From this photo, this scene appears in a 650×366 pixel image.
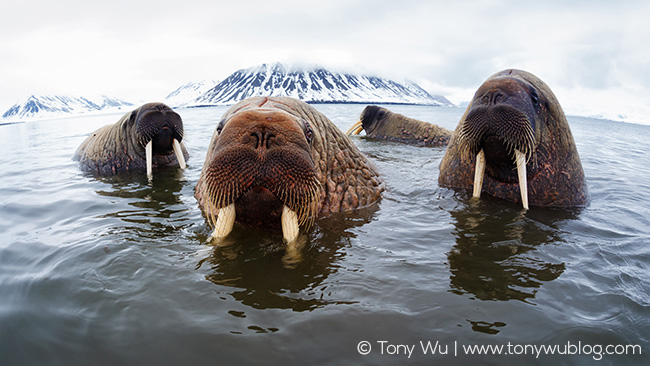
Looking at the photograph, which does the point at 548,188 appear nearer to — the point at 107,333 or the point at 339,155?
the point at 339,155

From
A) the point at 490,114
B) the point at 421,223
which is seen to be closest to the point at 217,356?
the point at 421,223

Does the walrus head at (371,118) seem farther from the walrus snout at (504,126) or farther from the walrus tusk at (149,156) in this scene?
the walrus snout at (504,126)

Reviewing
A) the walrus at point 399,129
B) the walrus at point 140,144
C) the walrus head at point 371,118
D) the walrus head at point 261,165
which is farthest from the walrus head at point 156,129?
the walrus head at point 371,118

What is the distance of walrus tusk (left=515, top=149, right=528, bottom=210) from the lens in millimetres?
4688

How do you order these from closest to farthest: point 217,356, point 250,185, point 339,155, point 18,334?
point 217,356
point 18,334
point 250,185
point 339,155

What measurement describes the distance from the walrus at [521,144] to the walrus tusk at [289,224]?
2526 millimetres

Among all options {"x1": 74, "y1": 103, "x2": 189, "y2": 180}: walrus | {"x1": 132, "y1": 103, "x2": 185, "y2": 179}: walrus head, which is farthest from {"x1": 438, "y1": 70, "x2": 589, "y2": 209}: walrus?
{"x1": 74, "y1": 103, "x2": 189, "y2": 180}: walrus

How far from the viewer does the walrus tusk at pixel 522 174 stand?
15.4ft

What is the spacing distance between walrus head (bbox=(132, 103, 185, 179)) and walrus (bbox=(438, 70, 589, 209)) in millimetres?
5589

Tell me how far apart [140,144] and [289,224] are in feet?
19.3

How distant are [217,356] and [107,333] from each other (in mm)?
758

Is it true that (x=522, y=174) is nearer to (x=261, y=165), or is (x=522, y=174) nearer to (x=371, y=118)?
(x=261, y=165)

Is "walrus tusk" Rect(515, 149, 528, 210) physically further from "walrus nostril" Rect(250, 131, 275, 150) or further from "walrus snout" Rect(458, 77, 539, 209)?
"walrus nostril" Rect(250, 131, 275, 150)

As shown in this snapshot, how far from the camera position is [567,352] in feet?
7.48
